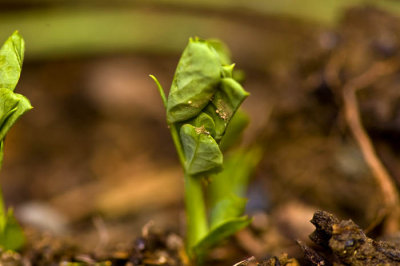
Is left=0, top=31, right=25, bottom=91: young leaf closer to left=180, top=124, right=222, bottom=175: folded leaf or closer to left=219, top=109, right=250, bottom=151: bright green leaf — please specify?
left=180, top=124, right=222, bottom=175: folded leaf

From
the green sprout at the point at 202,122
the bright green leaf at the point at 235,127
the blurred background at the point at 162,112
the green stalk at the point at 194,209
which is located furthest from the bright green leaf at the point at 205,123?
the blurred background at the point at 162,112

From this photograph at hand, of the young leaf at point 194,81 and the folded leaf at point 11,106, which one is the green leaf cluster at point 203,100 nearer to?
the young leaf at point 194,81

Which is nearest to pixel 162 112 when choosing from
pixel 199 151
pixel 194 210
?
pixel 194 210

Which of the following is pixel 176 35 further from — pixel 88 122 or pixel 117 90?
pixel 88 122

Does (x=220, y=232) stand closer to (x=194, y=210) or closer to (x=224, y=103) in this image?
(x=194, y=210)

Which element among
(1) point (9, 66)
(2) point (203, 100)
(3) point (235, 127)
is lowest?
(3) point (235, 127)
